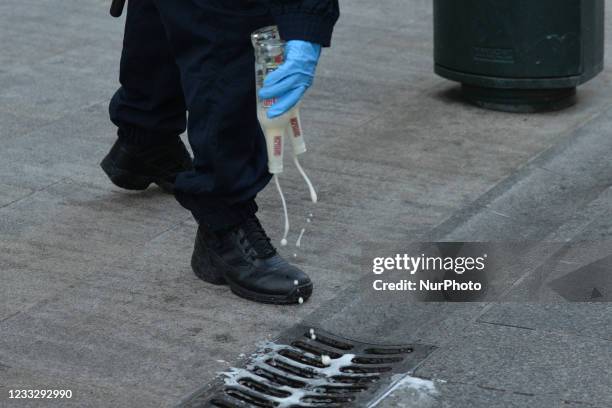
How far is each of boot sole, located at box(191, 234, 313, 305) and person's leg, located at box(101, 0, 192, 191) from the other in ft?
2.42

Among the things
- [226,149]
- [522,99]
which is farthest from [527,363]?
[522,99]

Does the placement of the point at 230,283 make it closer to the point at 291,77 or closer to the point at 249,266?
the point at 249,266

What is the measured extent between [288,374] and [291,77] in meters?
0.90

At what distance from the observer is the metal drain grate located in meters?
3.69

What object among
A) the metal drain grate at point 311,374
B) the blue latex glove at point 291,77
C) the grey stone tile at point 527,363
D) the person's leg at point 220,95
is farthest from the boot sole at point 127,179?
the grey stone tile at point 527,363

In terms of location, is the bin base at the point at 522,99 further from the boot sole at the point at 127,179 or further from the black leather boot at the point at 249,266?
the black leather boot at the point at 249,266

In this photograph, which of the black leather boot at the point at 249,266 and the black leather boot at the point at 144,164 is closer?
the black leather boot at the point at 249,266

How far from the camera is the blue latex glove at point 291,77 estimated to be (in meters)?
4.00

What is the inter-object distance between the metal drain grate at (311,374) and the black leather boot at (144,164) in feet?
4.22

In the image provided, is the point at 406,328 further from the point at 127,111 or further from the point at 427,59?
the point at 427,59

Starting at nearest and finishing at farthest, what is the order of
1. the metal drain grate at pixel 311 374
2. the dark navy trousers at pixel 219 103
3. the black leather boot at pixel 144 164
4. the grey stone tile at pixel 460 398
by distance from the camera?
1. the grey stone tile at pixel 460 398
2. the metal drain grate at pixel 311 374
3. the dark navy trousers at pixel 219 103
4. the black leather boot at pixel 144 164

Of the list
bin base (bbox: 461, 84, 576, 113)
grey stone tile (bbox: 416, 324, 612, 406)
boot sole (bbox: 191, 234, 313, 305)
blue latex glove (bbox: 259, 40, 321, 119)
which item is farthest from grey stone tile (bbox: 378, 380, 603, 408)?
bin base (bbox: 461, 84, 576, 113)

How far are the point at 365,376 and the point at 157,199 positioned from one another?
169cm

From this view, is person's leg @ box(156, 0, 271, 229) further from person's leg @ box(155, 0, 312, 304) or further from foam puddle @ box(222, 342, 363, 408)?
foam puddle @ box(222, 342, 363, 408)
